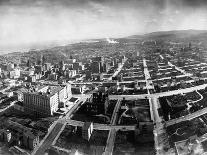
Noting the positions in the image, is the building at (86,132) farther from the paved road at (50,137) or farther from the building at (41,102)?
the building at (41,102)

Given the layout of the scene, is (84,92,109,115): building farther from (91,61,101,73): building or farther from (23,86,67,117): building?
(91,61,101,73): building

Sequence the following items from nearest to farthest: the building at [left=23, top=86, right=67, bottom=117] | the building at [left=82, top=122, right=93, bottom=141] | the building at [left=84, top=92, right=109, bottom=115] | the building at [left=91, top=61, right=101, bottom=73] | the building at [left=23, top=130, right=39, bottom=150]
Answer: the building at [left=23, top=130, right=39, bottom=150] → the building at [left=82, top=122, right=93, bottom=141] → the building at [left=84, top=92, right=109, bottom=115] → the building at [left=23, top=86, right=67, bottom=117] → the building at [left=91, top=61, right=101, bottom=73]

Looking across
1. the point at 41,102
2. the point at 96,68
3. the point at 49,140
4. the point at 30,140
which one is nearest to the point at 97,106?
the point at 41,102

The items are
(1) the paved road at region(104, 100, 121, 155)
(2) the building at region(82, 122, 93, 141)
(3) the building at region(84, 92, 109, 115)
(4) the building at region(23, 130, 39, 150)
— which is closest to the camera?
(1) the paved road at region(104, 100, 121, 155)

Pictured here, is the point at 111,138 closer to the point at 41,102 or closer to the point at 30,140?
the point at 30,140

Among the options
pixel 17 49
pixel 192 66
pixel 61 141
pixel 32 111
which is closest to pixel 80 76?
pixel 32 111

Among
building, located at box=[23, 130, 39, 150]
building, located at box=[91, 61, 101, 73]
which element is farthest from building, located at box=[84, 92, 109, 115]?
building, located at box=[91, 61, 101, 73]

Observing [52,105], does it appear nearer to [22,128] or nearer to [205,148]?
[22,128]

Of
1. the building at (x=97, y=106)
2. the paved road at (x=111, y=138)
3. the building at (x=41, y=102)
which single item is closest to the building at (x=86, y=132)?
the paved road at (x=111, y=138)
